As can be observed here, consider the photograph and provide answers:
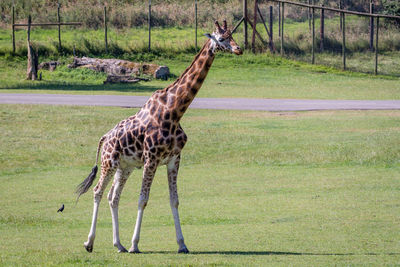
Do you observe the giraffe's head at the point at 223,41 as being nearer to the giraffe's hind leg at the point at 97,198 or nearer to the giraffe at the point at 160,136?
the giraffe at the point at 160,136

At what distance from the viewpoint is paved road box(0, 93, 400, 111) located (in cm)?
3278

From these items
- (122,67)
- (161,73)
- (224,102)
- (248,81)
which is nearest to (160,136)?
(224,102)

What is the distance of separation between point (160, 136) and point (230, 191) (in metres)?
6.59

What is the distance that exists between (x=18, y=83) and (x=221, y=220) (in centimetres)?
2888

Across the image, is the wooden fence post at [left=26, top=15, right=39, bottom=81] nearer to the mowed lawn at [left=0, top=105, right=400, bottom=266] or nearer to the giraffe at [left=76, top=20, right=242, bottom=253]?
the mowed lawn at [left=0, top=105, right=400, bottom=266]

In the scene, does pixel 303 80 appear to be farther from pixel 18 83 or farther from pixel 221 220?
pixel 221 220

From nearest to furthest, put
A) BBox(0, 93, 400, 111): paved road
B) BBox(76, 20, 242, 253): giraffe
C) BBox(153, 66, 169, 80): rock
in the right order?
1. BBox(76, 20, 242, 253): giraffe
2. BBox(0, 93, 400, 111): paved road
3. BBox(153, 66, 169, 80): rock

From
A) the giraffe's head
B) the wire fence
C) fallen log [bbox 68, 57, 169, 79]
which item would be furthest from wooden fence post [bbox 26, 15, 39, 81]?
the giraffe's head

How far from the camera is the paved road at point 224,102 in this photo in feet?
108

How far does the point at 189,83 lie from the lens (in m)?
11.5

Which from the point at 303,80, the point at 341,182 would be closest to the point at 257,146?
the point at 341,182

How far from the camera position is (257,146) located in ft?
79.9

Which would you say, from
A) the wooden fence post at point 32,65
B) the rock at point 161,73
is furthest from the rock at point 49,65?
the rock at point 161,73

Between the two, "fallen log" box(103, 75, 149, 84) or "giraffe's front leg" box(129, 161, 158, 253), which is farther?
"fallen log" box(103, 75, 149, 84)
